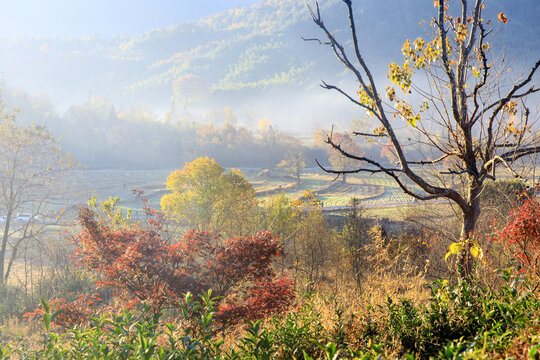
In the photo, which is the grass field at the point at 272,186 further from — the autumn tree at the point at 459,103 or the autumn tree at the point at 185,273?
the autumn tree at the point at 459,103

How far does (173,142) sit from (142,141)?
665 cm

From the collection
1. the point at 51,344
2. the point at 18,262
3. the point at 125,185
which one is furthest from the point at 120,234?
the point at 125,185

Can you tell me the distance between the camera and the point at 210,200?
2327 centimetres

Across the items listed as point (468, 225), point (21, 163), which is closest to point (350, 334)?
point (468, 225)

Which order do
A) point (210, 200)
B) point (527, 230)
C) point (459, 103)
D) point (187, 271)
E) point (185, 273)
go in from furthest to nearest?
point (210, 200), point (187, 271), point (185, 273), point (459, 103), point (527, 230)

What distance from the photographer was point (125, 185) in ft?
162

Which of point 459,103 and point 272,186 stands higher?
point 459,103

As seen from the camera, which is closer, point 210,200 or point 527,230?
point 527,230

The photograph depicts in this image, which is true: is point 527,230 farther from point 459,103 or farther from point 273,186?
point 273,186

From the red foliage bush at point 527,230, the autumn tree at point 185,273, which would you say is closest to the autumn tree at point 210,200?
the autumn tree at point 185,273

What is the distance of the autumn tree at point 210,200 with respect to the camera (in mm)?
19859

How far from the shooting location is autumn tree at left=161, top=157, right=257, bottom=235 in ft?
65.2

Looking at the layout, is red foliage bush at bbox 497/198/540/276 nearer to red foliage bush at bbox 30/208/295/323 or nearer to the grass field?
red foliage bush at bbox 30/208/295/323

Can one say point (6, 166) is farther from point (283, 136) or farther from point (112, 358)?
point (283, 136)
